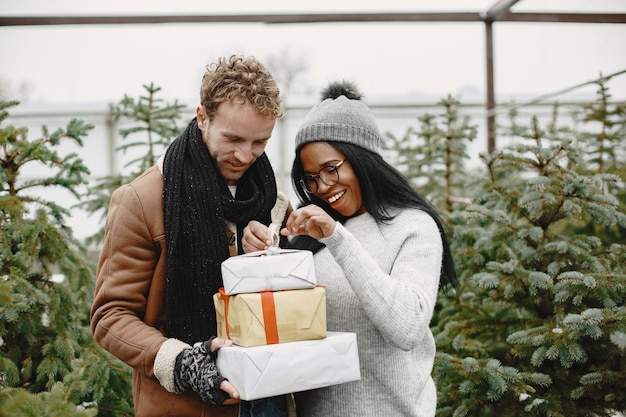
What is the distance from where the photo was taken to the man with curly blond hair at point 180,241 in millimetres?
1621

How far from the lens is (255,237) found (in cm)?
173

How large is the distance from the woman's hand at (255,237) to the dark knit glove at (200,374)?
318mm

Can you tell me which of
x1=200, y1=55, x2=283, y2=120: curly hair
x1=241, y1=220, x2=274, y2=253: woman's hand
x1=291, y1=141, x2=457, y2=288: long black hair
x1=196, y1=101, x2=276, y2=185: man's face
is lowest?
x1=241, y1=220, x2=274, y2=253: woman's hand

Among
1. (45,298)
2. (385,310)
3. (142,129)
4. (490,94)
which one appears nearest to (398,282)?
(385,310)

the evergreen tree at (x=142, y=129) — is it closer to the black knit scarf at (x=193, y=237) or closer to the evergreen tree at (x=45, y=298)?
the evergreen tree at (x=45, y=298)

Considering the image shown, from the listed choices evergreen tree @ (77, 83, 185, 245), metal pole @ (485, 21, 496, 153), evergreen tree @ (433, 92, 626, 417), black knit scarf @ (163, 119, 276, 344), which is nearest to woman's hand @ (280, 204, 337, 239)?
black knit scarf @ (163, 119, 276, 344)

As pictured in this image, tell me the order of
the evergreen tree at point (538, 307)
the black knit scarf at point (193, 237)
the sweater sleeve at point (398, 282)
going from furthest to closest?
the evergreen tree at point (538, 307) → the black knit scarf at point (193, 237) → the sweater sleeve at point (398, 282)

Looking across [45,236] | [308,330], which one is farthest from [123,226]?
[45,236]

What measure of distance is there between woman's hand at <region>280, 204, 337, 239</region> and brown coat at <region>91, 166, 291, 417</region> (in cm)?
37

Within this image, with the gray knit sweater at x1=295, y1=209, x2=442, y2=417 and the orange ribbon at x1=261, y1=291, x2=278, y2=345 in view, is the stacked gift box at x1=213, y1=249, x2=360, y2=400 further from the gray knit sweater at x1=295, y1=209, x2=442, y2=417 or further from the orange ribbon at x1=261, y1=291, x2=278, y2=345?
the gray knit sweater at x1=295, y1=209, x2=442, y2=417

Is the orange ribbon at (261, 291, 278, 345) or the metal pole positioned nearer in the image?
the orange ribbon at (261, 291, 278, 345)

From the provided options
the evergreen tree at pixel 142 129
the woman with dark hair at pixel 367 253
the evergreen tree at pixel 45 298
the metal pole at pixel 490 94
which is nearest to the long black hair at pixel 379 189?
Result: the woman with dark hair at pixel 367 253

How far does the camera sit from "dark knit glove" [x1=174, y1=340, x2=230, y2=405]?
1457mm

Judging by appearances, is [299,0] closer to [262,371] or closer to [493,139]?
[493,139]
